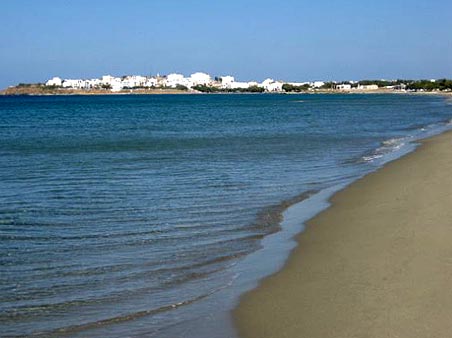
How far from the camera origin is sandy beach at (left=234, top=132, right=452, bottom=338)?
6305 millimetres

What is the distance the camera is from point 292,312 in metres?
6.86

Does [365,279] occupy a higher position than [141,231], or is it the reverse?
[365,279]

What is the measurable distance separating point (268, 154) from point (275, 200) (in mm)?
11752

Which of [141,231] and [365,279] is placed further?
[141,231]

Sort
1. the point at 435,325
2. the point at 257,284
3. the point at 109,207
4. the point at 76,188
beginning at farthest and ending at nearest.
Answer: the point at 76,188
the point at 109,207
the point at 257,284
the point at 435,325

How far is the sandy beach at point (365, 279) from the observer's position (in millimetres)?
6305

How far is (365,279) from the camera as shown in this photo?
780 centimetres

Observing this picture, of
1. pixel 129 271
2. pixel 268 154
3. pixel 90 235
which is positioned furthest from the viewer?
pixel 268 154

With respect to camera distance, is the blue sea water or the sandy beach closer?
the sandy beach

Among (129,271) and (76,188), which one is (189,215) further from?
(76,188)

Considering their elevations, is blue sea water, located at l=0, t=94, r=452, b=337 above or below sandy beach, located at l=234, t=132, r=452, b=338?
below

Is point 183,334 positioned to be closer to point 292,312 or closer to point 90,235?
point 292,312

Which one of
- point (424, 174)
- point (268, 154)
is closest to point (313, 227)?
point (424, 174)

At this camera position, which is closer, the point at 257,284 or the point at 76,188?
the point at 257,284
